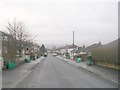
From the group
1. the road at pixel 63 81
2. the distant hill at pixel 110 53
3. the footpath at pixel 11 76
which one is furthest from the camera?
A: the distant hill at pixel 110 53

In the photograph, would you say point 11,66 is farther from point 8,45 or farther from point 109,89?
point 109,89

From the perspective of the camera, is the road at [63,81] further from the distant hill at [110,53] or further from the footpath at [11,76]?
the distant hill at [110,53]

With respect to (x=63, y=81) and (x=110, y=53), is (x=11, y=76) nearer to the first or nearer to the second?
(x=63, y=81)

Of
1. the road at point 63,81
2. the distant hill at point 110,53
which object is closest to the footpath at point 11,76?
the road at point 63,81

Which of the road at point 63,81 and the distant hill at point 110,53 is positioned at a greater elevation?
the distant hill at point 110,53

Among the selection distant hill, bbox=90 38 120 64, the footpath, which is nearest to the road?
the footpath

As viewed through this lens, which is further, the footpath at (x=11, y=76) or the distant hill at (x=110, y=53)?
the distant hill at (x=110, y=53)

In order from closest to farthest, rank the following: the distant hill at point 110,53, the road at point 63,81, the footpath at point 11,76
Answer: the road at point 63,81 → the footpath at point 11,76 → the distant hill at point 110,53

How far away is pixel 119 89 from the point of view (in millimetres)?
14898

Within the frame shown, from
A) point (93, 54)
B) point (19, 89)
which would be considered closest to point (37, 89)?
point (19, 89)

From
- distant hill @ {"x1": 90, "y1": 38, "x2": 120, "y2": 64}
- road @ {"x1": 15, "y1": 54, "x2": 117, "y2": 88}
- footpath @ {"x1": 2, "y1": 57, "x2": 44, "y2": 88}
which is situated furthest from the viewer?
distant hill @ {"x1": 90, "y1": 38, "x2": 120, "y2": 64}

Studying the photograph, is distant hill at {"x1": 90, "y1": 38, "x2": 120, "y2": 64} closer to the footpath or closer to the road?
the road

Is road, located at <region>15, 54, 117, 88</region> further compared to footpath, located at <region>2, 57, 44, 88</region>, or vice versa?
footpath, located at <region>2, 57, 44, 88</region>

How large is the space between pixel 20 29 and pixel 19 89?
60622 mm
